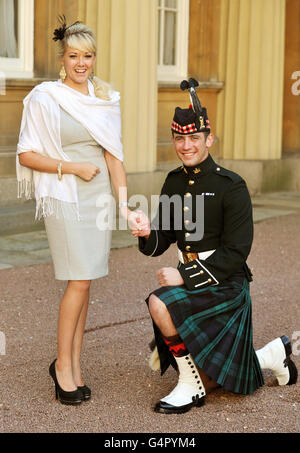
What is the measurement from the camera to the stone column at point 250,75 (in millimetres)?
11781

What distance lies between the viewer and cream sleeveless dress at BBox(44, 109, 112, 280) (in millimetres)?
4145

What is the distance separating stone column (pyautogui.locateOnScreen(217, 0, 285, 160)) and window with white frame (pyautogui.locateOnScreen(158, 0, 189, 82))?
627 millimetres

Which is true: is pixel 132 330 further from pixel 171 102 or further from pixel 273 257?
pixel 171 102

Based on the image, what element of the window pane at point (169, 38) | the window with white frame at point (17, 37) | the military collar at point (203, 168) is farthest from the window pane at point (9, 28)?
the military collar at point (203, 168)

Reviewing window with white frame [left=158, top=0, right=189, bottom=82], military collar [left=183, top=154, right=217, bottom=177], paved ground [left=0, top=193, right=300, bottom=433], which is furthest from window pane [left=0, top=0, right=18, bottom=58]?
military collar [left=183, top=154, right=217, bottom=177]

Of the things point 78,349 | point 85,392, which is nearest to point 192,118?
point 78,349

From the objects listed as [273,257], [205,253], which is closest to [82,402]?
[205,253]

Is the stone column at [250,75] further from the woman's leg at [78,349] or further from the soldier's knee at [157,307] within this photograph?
the soldier's knee at [157,307]

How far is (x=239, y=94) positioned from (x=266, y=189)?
1.34 m

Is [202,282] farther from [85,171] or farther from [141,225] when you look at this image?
[85,171]

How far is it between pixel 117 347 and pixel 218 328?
3.74 feet

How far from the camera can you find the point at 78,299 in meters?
4.18

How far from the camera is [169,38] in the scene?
37.5ft

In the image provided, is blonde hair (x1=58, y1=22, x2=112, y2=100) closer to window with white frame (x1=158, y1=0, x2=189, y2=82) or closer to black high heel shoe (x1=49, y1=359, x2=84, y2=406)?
black high heel shoe (x1=49, y1=359, x2=84, y2=406)
